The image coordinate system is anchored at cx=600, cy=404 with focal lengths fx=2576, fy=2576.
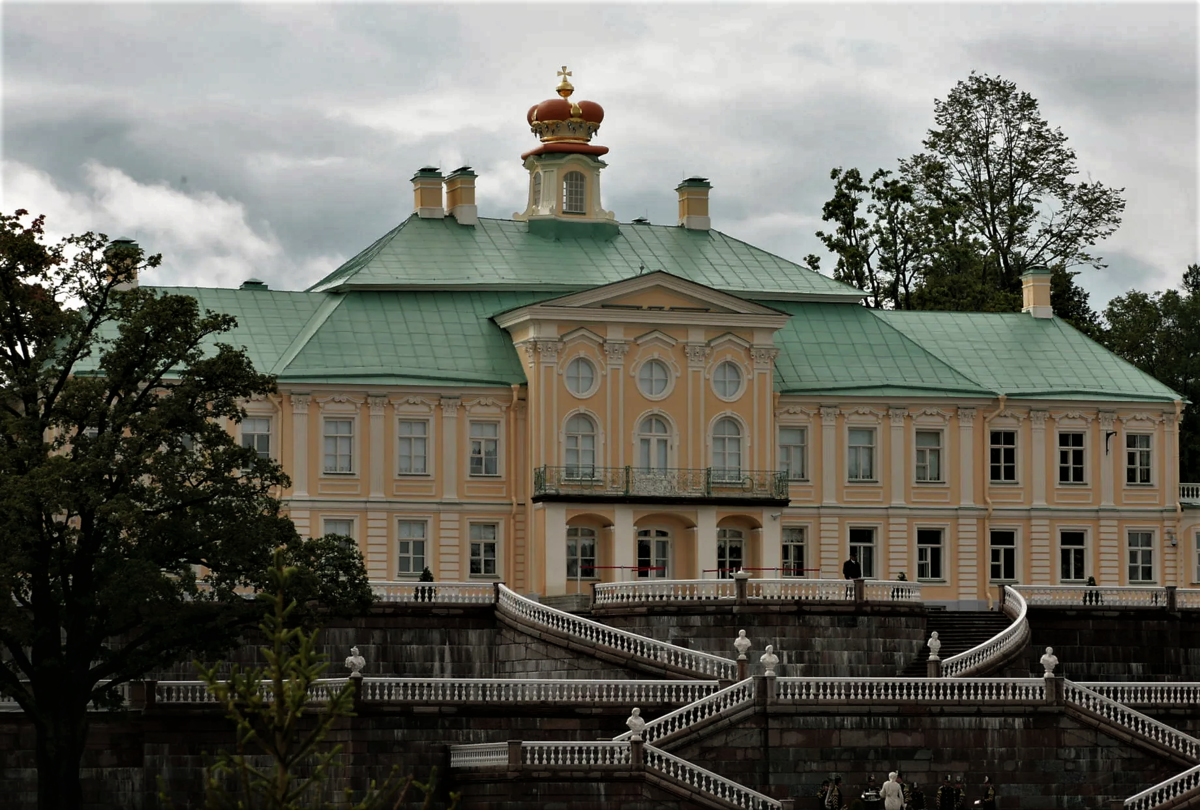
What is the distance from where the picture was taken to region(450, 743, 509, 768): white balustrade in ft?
148

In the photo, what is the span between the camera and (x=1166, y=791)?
46438 millimetres

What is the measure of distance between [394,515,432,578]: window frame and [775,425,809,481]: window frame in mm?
8997

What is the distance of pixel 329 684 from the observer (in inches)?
1831

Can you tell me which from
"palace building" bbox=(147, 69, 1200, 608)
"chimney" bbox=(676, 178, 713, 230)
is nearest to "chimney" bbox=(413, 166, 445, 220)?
"palace building" bbox=(147, 69, 1200, 608)

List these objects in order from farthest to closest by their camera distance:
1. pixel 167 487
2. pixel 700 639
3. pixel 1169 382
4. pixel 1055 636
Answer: pixel 1169 382 < pixel 1055 636 < pixel 700 639 < pixel 167 487

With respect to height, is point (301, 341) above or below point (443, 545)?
above

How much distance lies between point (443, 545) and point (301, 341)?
6153 mm

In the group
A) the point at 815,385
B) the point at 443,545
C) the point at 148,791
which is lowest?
the point at 148,791

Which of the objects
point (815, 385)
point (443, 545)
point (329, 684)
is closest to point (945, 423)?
point (815, 385)

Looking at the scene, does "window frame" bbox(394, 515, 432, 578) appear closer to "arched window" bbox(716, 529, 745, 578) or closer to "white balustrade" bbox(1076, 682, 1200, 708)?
"arched window" bbox(716, 529, 745, 578)

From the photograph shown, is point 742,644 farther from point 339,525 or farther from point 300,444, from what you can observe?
point 300,444

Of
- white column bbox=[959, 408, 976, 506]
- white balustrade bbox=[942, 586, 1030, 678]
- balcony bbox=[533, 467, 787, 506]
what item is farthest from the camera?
white column bbox=[959, 408, 976, 506]

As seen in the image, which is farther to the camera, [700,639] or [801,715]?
[700,639]

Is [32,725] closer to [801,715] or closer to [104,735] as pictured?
[104,735]
